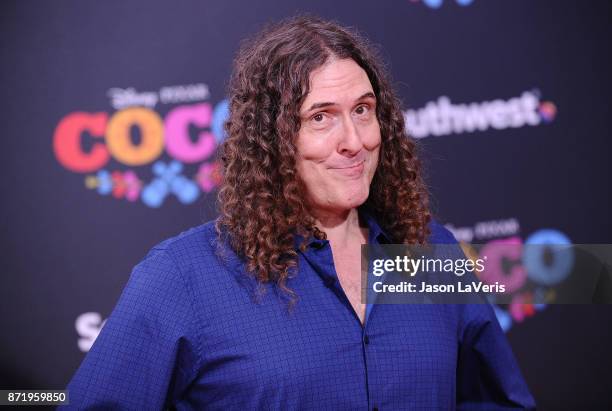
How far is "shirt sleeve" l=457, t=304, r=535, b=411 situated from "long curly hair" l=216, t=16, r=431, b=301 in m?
0.40

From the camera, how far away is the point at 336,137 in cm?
140

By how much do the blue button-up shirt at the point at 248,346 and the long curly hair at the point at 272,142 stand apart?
44mm

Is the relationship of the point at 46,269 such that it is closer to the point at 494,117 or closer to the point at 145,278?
the point at 145,278

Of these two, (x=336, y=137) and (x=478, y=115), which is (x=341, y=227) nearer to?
(x=336, y=137)

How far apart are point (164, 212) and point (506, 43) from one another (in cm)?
147

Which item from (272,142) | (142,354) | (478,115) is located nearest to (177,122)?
(478,115)

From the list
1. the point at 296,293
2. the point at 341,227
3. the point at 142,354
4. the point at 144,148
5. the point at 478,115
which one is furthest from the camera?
the point at 478,115

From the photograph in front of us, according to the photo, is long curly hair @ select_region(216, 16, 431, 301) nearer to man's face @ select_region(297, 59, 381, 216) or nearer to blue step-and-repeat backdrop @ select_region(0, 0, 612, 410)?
man's face @ select_region(297, 59, 381, 216)

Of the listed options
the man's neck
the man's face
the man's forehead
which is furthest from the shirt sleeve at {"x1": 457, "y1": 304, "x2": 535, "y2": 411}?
the man's forehead

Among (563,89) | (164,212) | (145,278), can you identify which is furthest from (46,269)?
(563,89)

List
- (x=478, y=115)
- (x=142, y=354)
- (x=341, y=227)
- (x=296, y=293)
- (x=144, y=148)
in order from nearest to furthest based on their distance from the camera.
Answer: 1. (x=142, y=354)
2. (x=296, y=293)
3. (x=341, y=227)
4. (x=144, y=148)
5. (x=478, y=115)

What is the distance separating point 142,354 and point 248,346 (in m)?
0.19

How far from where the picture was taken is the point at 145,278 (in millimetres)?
1322

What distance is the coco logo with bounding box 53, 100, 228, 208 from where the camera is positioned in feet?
8.66
